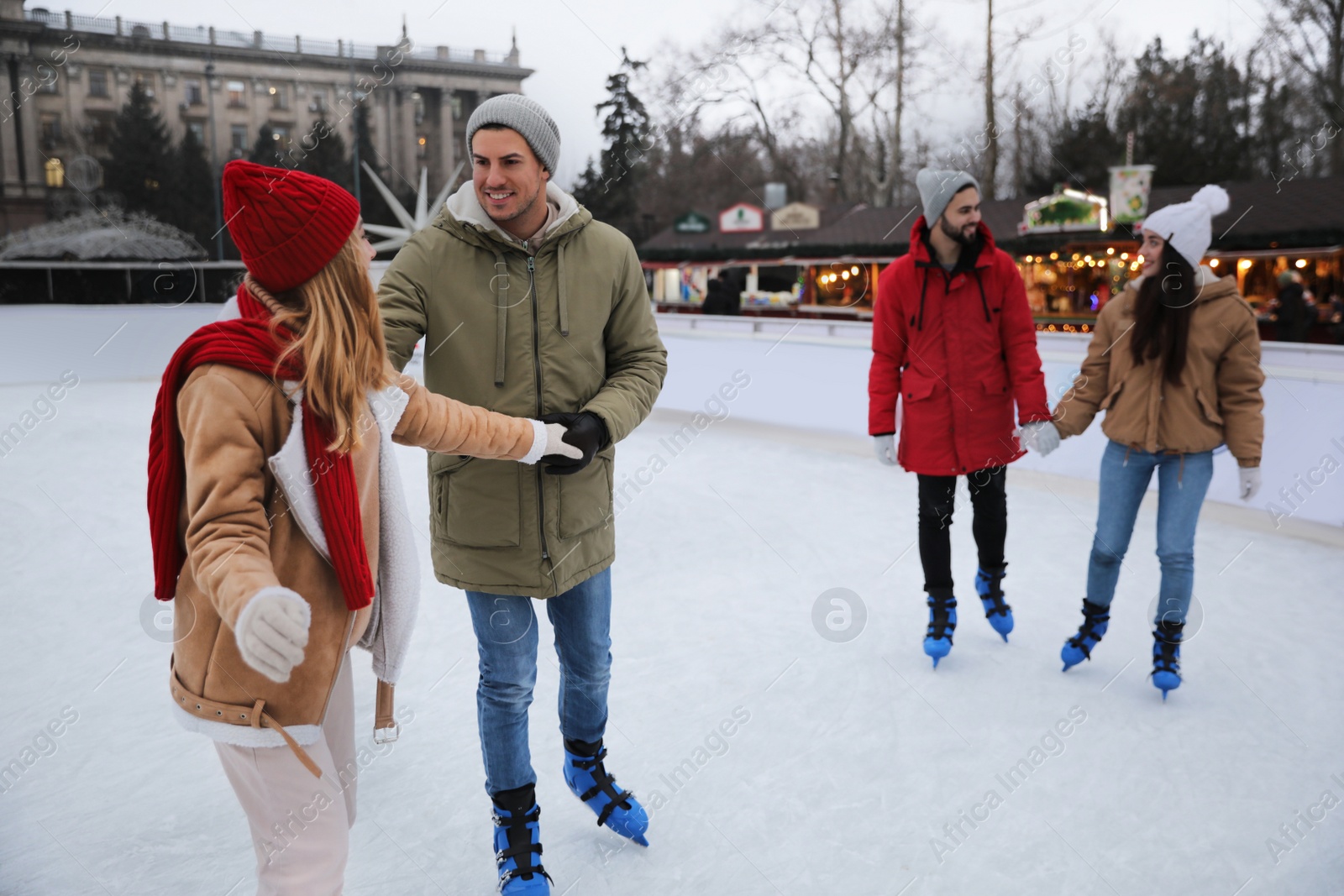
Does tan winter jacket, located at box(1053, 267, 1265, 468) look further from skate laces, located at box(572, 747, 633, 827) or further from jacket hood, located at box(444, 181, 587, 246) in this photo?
skate laces, located at box(572, 747, 633, 827)

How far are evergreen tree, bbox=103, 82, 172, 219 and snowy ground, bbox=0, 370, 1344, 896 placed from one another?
3767cm

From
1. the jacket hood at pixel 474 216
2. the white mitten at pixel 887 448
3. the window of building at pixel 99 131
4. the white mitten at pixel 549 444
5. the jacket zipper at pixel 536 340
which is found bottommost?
the white mitten at pixel 887 448

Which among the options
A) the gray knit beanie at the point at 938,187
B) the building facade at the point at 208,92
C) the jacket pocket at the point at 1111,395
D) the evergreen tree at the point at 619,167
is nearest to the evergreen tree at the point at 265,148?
the building facade at the point at 208,92

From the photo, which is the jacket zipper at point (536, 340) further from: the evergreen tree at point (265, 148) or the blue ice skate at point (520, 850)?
the evergreen tree at point (265, 148)

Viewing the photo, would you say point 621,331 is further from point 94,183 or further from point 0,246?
point 94,183

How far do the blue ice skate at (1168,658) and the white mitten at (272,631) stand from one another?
2.53 metres

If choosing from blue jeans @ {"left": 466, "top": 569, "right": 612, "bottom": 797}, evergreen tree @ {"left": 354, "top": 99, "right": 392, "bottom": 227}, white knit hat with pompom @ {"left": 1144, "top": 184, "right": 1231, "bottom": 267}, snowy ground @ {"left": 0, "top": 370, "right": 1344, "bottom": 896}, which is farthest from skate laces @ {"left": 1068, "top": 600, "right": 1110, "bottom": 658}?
evergreen tree @ {"left": 354, "top": 99, "right": 392, "bottom": 227}

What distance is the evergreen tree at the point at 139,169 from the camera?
36125 millimetres

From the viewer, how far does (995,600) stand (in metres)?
3.22

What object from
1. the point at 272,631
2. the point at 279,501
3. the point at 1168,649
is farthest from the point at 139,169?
the point at 272,631

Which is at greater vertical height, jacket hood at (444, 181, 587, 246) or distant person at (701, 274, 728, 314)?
distant person at (701, 274, 728, 314)

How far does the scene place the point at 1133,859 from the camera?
2.00m

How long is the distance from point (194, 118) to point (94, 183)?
35.2 feet

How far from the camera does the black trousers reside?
10.1ft
